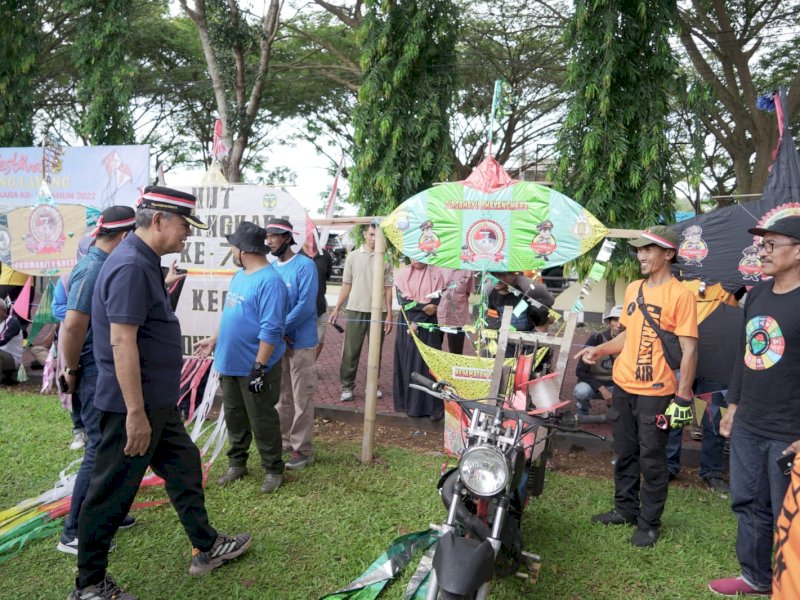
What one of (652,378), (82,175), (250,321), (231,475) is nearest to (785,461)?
(652,378)

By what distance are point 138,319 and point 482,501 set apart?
1.75 metres

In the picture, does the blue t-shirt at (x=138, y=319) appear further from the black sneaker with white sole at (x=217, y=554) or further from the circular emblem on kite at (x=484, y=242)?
the circular emblem on kite at (x=484, y=242)

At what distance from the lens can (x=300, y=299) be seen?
472 centimetres

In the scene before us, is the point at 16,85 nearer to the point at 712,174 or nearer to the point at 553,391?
the point at 553,391

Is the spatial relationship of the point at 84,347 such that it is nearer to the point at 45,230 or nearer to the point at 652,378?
the point at 45,230

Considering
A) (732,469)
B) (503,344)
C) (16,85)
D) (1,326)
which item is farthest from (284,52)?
(732,469)

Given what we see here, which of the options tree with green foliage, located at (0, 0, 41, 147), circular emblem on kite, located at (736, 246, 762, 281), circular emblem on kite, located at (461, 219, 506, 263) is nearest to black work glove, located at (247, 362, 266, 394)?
circular emblem on kite, located at (461, 219, 506, 263)

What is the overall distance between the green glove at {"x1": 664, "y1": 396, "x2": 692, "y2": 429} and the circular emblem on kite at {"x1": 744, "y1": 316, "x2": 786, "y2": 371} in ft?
1.51

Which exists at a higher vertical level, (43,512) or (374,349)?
(374,349)

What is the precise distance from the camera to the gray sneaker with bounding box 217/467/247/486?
4.43 m

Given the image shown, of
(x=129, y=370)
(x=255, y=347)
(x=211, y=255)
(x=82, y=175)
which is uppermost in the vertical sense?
(x=82, y=175)

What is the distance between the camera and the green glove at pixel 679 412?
3482 millimetres

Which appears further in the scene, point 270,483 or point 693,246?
point 693,246

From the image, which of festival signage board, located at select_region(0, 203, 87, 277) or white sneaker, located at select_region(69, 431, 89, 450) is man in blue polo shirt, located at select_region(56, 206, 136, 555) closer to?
white sneaker, located at select_region(69, 431, 89, 450)
